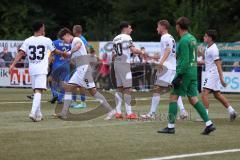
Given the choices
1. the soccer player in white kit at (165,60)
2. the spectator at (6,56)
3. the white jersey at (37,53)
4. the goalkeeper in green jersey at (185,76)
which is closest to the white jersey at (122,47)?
the soccer player in white kit at (165,60)

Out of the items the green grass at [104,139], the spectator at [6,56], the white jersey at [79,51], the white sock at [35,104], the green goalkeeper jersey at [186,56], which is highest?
the spectator at [6,56]

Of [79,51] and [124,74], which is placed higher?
[79,51]

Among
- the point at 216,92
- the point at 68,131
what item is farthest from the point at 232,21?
the point at 68,131

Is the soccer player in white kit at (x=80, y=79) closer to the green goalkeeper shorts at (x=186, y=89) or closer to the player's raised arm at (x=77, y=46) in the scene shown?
the player's raised arm at (x=77, y=46)

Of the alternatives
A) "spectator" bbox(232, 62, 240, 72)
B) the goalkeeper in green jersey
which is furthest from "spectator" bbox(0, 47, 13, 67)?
the goalkeeper in green jersey

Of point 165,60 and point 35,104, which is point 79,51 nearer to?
point 35,104

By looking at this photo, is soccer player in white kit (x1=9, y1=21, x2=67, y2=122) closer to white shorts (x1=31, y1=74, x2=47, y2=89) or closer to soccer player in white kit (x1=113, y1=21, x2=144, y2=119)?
white shorts (x1=31, y1=74, x2=47, y2=89)

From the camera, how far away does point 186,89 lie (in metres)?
14.1

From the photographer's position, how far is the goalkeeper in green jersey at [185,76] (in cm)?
1393

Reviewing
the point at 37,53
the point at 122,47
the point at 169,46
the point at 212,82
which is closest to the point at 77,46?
the point at 122,47

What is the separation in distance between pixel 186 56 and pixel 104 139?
2.22 metres

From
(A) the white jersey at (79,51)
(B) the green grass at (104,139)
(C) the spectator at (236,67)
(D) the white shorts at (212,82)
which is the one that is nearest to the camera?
(B) the green grass at (104,139)

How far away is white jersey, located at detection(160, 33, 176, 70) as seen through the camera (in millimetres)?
16234

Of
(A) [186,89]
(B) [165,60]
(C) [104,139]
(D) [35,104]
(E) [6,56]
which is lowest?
(C) [104,139]
